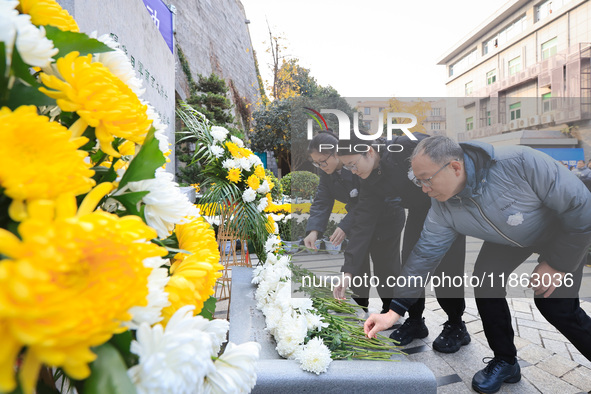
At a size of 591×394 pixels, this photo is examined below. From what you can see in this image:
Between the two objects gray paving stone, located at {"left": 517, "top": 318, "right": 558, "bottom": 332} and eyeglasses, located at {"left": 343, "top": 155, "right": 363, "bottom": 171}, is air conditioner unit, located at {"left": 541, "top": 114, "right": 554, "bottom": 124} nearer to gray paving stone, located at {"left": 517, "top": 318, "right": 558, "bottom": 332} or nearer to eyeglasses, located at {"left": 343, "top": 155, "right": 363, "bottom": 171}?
eyeglasses, located at {"left": 343, "top": 155, "right": 363, "bottom": 171}

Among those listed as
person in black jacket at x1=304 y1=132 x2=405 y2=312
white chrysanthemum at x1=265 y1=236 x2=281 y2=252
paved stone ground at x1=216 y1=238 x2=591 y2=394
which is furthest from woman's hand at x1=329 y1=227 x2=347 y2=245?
white chrysanthemum at x1=265 y1=236 x2=281 y2=252

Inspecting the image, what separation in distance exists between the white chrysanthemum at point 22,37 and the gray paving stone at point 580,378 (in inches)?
122

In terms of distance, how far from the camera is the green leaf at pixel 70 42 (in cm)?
44

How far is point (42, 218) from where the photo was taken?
29cm

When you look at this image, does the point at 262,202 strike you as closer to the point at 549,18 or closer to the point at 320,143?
the point at 320,143

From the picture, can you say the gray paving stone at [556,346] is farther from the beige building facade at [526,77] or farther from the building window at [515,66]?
the building window at [515,66]

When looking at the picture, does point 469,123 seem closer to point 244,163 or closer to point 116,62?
point 244,163

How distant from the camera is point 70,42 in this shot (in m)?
0.45

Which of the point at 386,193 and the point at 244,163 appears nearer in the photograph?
the point at 386,193

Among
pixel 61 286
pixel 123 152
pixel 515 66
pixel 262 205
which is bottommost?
pixel 262 205

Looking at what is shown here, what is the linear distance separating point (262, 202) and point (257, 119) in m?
10.9

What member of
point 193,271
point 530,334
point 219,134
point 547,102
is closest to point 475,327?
point 530,334

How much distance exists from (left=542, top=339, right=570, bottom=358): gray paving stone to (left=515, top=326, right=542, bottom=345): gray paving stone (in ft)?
0.16

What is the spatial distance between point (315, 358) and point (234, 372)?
4.30 ft
